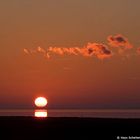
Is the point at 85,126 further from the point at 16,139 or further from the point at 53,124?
the point at 16,139

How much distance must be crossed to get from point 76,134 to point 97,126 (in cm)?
712

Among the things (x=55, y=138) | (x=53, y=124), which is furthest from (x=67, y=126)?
(x=55, y=138)

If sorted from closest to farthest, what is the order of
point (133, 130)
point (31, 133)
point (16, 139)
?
point (16, 139)
point (31, 133)
point (133, 130)

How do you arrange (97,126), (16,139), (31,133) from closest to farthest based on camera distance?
(16,139) < (31,133) < (97,126)

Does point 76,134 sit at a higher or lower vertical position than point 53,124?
lower

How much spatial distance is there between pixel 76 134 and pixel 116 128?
21.2ft

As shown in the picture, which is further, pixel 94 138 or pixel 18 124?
pixel 18 124

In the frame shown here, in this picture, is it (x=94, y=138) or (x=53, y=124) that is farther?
(x=53, y=124)

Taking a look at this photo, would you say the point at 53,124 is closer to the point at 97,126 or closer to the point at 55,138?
the point at 97,126

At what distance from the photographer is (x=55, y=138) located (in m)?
40.9

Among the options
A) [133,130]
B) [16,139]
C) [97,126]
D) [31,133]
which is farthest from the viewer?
[97,126]

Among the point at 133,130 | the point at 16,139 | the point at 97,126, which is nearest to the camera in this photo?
the point at 16,139

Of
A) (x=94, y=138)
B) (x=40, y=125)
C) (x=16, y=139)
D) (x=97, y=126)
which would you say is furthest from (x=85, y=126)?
(x=16, y=139)

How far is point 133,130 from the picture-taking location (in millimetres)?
47000
